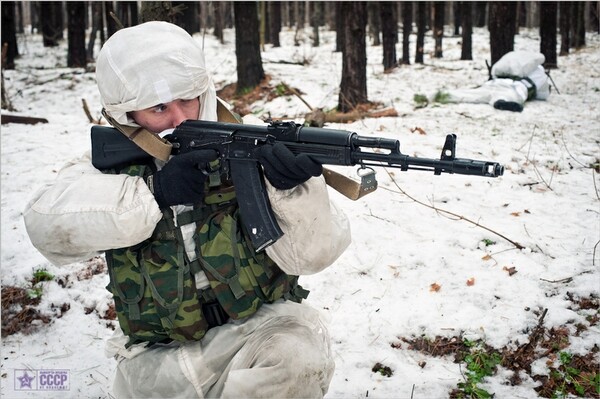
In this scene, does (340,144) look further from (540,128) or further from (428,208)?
(540,128)

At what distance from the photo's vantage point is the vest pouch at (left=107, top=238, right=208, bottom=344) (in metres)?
2.32

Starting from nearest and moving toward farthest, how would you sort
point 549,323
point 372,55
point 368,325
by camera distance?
1. point 549,323
2. point 368,325
3. point 372,55

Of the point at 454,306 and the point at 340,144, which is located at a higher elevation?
the point at 340,144

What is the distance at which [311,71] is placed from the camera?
15414 mm

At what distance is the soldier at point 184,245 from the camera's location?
2.16 metres

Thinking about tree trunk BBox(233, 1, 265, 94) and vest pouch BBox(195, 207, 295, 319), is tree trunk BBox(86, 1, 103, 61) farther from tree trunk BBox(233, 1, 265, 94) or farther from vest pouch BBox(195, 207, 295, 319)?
vest pouch BBox(195, 207, 295, 319)

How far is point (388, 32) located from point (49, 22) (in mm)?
15218

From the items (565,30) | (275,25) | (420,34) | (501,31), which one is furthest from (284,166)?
(275,25)

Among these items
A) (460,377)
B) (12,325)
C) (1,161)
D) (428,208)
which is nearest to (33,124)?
(1,161)

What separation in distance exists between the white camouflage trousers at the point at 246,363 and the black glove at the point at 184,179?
619mm

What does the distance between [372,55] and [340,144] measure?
19.8m

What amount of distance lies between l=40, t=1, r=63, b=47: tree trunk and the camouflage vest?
21.2 m

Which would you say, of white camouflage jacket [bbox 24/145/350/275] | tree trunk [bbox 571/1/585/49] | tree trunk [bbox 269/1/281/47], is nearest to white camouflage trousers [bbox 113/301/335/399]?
white camouflage jacket [bbox 24/145/350/275]

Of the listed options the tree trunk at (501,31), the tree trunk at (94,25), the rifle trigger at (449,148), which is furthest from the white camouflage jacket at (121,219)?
the tree trunk at (94,25)
